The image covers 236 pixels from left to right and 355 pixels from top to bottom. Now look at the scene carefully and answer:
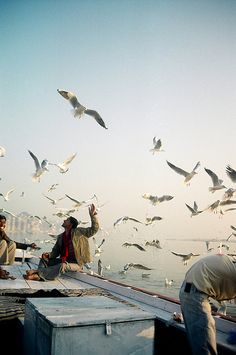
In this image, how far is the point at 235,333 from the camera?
395cm

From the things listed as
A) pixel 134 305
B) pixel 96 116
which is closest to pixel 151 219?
pixel 96 116

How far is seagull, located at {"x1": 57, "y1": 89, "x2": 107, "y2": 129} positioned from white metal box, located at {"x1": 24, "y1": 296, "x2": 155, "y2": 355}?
25.3 feet

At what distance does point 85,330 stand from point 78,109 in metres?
8.70

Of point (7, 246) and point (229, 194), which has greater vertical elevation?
point (229, 194)

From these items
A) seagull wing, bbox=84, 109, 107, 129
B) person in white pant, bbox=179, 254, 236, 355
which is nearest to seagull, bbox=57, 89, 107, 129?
seagull wing, bbox=84, 109, 107, 129

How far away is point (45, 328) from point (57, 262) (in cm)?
585

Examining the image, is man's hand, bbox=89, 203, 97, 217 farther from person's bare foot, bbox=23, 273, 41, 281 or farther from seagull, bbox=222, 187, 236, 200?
seagull, bbox=222, 187, 236, 200

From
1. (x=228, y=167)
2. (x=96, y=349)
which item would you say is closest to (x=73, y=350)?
(x=96, y=349)

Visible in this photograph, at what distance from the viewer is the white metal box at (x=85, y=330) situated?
9.37 feet

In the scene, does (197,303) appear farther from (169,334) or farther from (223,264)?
(169,334)

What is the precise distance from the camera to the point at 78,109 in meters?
10.8

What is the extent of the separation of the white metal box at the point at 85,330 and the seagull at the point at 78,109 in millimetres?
7719

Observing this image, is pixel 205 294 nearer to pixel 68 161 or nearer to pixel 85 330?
pixel 85 330

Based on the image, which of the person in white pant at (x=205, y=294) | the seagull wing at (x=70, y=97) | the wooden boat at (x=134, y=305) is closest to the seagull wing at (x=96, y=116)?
the seagull wing at (x=70, y=97)
